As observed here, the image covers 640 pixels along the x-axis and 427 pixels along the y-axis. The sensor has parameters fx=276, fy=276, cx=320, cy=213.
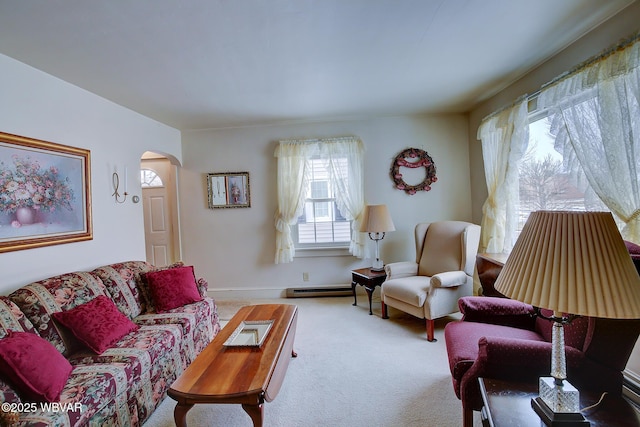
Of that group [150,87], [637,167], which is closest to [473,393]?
[637,167]

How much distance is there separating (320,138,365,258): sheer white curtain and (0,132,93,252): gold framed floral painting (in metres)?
2.70

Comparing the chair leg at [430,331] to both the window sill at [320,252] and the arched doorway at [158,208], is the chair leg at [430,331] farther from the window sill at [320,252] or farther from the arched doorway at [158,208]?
the arched doorway at [158,208]

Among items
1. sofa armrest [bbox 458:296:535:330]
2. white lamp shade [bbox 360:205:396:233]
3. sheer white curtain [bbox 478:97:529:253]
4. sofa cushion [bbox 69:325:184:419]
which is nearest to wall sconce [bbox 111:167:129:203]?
sofa cushion [bbox 69:325:184:419]

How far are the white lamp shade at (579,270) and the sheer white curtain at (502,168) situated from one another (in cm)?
223

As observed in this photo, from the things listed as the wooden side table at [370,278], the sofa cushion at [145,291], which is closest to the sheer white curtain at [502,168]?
the wooden side table at [370,278]

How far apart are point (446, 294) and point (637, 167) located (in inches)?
66.2

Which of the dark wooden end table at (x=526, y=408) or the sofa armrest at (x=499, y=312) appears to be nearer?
the dark wooden end table at (x=526, y=408)

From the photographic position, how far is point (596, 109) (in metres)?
1.85

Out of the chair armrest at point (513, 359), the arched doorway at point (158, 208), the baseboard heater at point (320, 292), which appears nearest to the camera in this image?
the chair armrest at point (513, 359)

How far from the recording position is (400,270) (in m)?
3.25

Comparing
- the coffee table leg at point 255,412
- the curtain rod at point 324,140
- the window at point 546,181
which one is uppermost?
the curtain rod at point 324,140

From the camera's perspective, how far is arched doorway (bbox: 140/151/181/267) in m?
4.27

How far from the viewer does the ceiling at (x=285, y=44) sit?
5.32ft

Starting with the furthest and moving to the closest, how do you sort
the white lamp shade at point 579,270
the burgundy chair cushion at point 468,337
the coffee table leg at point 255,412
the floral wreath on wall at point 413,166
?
1. the floral wreath on wall at point 413,166
2. the burgundy chair cushion at point 468,337
3. the coffee table leg at point 255,412
4. the white lamp shade at point 579,270
